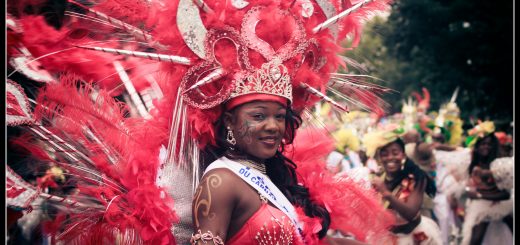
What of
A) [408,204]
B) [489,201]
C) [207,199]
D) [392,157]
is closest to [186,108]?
[207,199]

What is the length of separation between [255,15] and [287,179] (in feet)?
3.18

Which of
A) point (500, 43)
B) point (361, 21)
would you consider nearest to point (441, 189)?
point (500, 43)

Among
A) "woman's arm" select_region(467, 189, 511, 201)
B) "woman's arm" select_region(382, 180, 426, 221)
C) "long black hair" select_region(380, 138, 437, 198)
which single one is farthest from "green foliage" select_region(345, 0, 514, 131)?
"woman's arm" select_region(382, 180, 426, 221)

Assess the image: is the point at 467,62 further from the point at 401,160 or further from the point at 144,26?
the point at 144,26

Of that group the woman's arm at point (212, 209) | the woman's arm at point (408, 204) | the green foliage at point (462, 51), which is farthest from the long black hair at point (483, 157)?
the woman's arm at point (212, 209)

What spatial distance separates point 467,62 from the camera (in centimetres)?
2022

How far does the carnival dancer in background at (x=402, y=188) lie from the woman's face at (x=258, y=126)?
4209mm

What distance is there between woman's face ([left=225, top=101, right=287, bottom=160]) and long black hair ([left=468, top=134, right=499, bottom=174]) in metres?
7.23

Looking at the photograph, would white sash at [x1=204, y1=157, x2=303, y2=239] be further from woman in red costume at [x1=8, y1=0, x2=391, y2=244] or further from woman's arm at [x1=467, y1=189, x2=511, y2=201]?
woman's arm at [x1=467, y1=189, x2=511, y2=201]

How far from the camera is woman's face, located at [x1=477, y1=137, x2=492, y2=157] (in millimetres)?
10789

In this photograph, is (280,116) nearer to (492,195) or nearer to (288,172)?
(288,172)

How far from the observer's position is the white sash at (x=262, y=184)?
13.2 ft

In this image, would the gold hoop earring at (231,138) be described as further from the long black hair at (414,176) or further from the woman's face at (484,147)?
the woman's face at (484,147)

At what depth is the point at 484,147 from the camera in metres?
10.9
